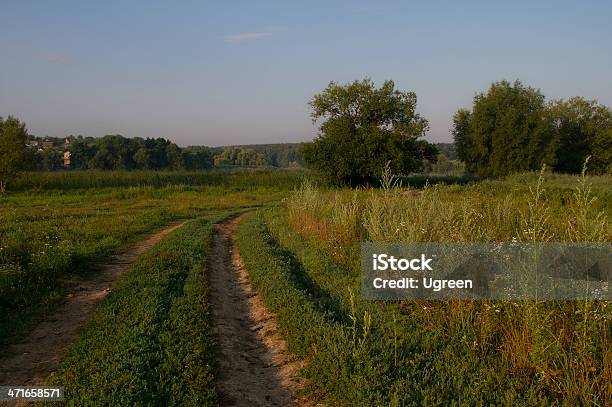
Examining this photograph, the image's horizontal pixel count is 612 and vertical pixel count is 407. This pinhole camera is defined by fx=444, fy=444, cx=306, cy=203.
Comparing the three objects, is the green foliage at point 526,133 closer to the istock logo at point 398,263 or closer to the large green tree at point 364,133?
the large green tree at point 364,133

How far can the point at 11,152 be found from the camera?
113 ft

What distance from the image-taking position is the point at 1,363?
5297 mm

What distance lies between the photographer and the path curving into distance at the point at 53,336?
5055mm

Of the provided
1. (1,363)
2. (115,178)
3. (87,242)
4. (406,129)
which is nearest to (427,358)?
(1,363)

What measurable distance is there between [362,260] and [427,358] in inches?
157

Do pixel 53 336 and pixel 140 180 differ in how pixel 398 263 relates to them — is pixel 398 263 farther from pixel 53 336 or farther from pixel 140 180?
pixel 140 180

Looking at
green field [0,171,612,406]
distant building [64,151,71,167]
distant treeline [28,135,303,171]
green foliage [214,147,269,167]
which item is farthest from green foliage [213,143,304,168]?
green field [0,171,612,406]

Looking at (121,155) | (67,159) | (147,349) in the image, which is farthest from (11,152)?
(121,155)

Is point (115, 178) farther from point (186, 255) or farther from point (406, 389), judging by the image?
point (406, 389)

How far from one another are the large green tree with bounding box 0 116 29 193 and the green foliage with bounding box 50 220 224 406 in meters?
32.4

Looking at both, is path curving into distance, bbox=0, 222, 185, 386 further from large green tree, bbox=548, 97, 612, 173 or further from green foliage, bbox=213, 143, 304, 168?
green foliage, bbox=213, 143, 304, 168

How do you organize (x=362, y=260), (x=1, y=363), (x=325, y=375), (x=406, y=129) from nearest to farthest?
1. (x=325, y=375)
2. (x=1, y=363)
3. (x=362, y=260)
4. (x=406, y=129)

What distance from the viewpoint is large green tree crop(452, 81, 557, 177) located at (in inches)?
1646

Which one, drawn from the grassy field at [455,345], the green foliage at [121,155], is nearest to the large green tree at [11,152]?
the grassy field at [455,345]
